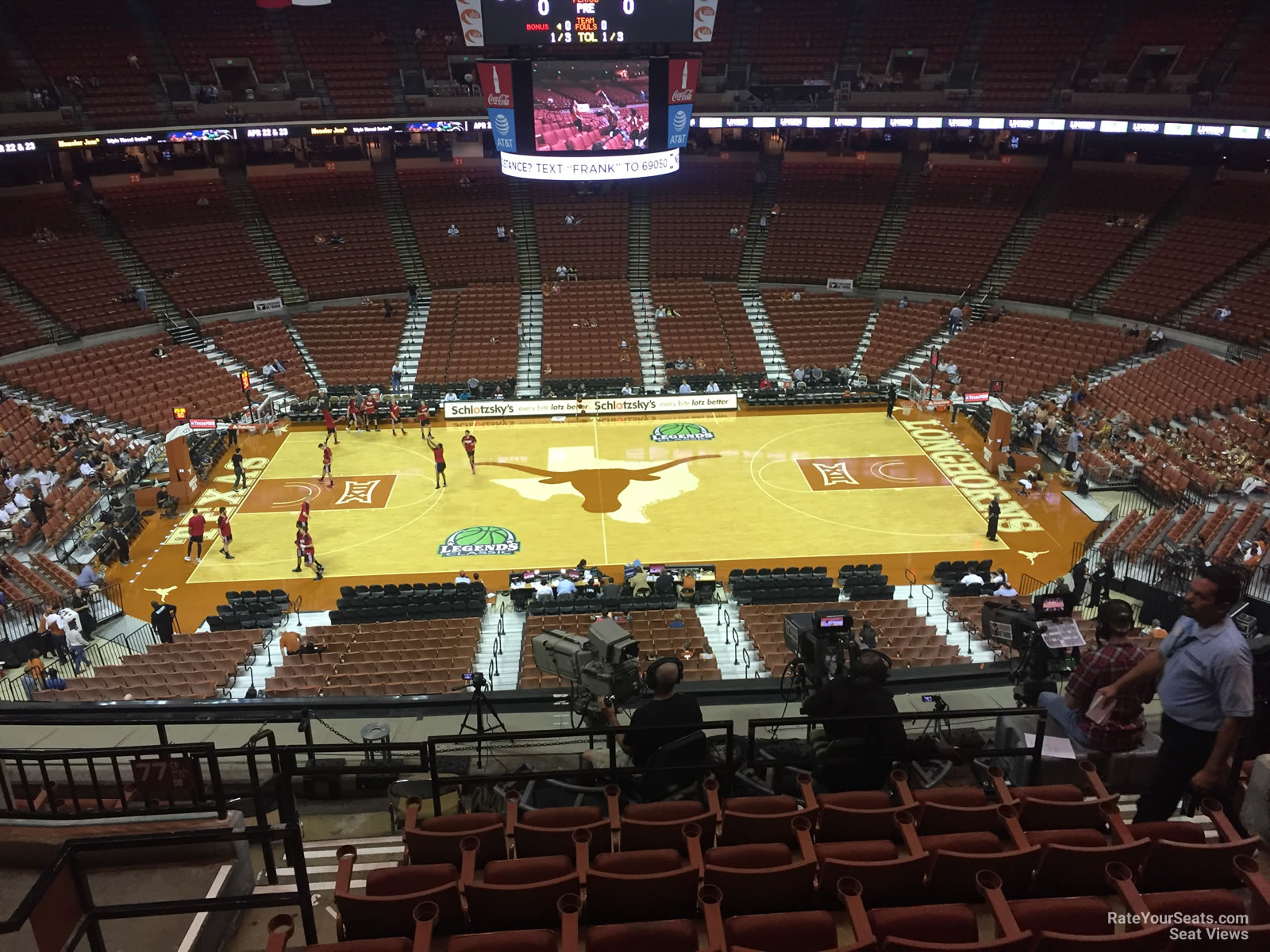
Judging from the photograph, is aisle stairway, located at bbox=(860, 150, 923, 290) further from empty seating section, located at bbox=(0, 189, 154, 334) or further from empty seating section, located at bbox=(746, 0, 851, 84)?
empty seating section, located at bbox=(0, 189, 154, 334)

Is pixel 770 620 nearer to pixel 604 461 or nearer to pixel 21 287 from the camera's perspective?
pixel 604 461

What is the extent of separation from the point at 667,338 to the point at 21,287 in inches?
961

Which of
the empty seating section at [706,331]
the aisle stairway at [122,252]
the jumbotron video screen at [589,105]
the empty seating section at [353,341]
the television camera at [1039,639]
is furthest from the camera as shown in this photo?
the aisle stairway at [122,252]

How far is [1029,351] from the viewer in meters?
35.7

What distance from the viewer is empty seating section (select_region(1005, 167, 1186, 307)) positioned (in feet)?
127

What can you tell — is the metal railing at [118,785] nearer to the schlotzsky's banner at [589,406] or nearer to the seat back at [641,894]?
the seat back at [641,894]

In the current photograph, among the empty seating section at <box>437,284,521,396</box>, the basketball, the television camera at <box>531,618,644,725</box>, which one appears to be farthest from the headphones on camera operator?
the empty seating section at <box>437,284,521,396</box>

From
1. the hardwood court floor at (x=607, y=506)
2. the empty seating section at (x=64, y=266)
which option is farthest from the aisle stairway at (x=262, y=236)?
the hardwood court floor at (x=607, y=506)

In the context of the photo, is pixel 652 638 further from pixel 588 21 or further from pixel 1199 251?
pixel 1199 251

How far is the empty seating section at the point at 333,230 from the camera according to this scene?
4175 cm

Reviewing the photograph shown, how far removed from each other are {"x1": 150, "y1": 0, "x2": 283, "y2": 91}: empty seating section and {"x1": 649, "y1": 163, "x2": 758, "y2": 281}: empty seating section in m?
18.2

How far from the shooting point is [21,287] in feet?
117

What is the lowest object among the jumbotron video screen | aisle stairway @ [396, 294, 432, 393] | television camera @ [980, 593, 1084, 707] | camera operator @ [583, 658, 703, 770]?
aisle stairway @ [396, 294, 432, 393]

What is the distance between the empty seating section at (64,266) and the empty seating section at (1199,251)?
3799 cm
